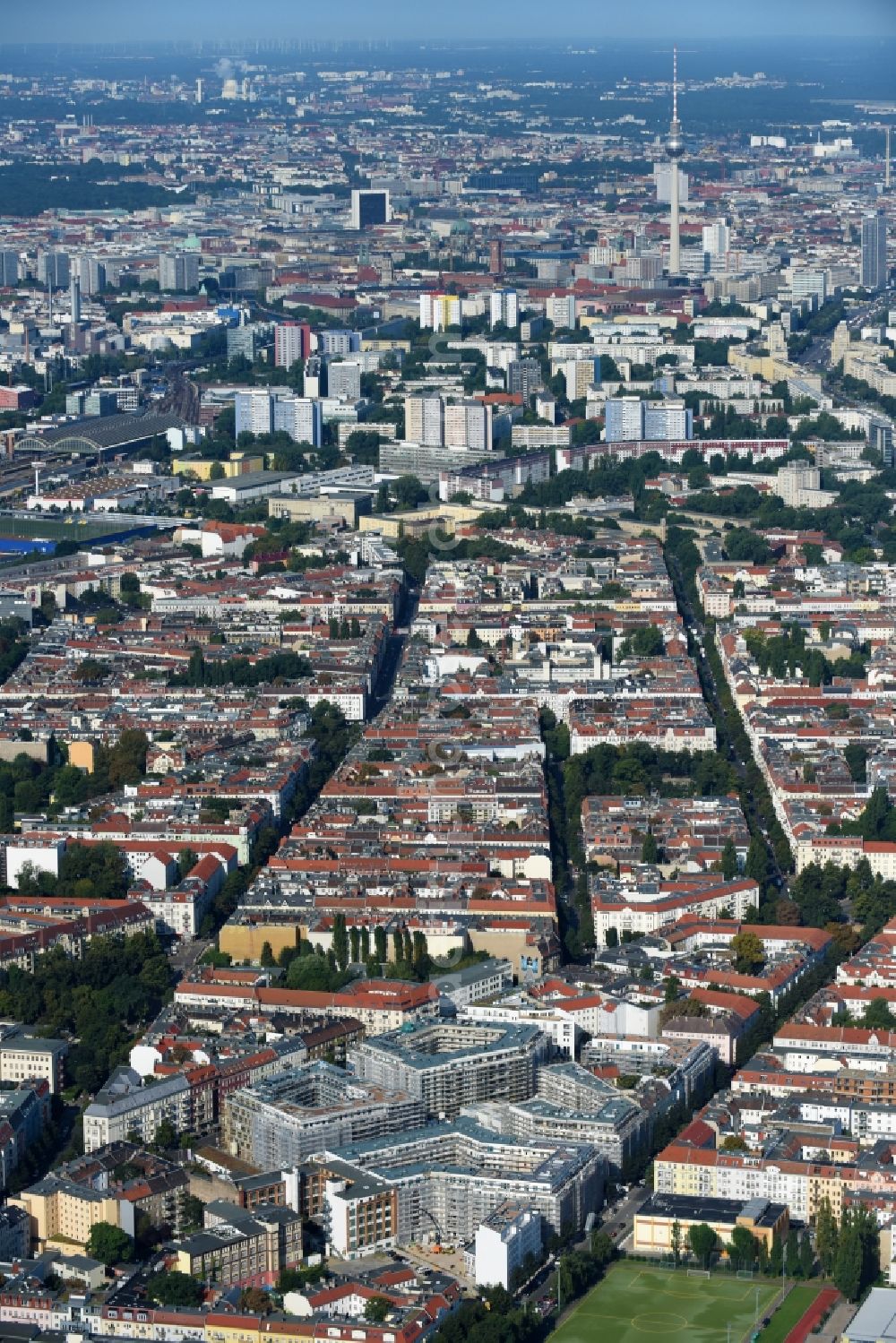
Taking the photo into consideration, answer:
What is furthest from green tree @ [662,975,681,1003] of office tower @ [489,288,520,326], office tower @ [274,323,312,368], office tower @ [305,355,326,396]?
office tower @ [489,288,520,326]

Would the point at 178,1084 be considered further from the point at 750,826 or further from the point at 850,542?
the point at 850,542

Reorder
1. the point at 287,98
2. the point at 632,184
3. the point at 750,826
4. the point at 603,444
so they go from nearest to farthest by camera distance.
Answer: the point at 750,826, the point at 603,444, the point at 632,184, the point at 287,98

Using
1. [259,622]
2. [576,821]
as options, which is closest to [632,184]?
[259,622]

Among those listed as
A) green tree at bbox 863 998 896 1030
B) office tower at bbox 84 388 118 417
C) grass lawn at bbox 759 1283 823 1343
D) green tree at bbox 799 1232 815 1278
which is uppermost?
office tower at bbox 84 388 118 417

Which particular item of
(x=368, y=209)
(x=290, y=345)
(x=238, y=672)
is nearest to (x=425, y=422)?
(x=290, y=345)

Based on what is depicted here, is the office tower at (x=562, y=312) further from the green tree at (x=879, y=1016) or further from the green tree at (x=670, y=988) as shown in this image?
the green tree at (x=879, y=1016)

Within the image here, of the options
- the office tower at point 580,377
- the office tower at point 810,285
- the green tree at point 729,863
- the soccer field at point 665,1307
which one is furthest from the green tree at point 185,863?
the office tower at point 810,285

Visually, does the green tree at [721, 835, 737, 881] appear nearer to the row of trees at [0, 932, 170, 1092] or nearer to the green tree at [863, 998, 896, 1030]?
the green tree at [863, 998, 896, 1030]

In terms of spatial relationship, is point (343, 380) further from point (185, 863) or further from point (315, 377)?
point (185, 863)
